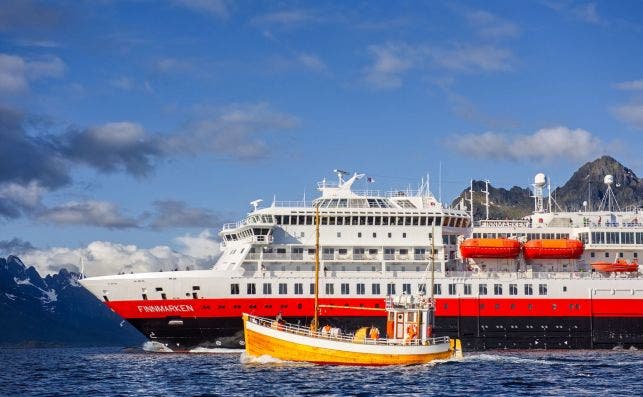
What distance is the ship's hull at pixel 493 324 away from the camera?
59812mm

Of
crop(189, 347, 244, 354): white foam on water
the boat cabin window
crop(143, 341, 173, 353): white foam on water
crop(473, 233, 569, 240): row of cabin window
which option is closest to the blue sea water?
crop(189, 347, 244, 354): white foam on water

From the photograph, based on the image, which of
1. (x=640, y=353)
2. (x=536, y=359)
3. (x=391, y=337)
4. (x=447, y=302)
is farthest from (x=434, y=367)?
(x=640, y=353)

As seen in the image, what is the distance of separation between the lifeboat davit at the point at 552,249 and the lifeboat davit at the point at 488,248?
3.82 ft

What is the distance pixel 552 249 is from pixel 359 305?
45.1 ft

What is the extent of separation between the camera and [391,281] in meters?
61.0

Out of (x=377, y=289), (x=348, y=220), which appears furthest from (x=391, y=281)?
(x=348, y=220)

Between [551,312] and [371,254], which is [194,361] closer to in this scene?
[371,254]

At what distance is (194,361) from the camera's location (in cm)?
5378

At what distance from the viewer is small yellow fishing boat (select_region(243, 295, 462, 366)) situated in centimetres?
4962

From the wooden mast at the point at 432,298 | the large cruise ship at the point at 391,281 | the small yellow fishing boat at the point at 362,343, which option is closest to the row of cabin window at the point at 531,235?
the large cruise ship at the point at 391,281

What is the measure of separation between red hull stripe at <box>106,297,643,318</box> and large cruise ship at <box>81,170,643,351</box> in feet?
0.21

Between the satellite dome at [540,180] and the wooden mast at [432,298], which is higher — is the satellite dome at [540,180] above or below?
above

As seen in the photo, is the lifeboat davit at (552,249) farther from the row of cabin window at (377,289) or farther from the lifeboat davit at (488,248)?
the row of cabin window at (377,289)

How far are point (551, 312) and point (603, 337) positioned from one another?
12.5 ft
